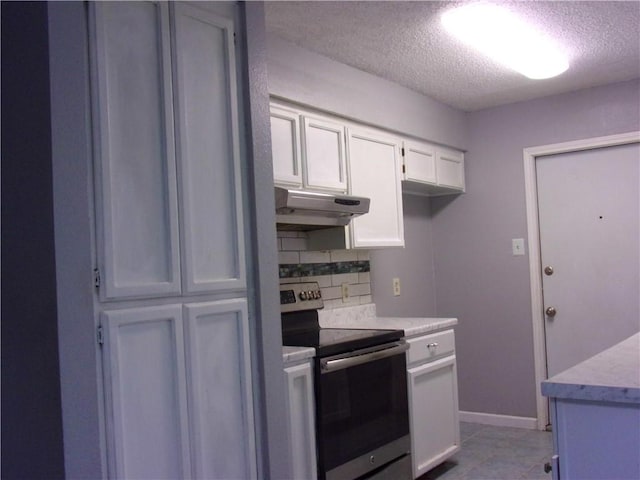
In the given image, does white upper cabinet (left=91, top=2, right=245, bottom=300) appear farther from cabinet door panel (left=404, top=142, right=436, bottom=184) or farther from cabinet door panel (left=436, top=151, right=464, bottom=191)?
cabinet door panel (left=436, top=151, right=464, bottom=191)

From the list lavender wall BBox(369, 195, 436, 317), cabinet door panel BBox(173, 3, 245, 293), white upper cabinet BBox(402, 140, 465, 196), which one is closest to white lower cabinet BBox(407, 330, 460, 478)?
lavender wall BBox(369, 195, 436, 317)

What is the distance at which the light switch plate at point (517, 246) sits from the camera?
4.38 meters

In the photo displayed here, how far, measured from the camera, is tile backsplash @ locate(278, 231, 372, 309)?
3371mm

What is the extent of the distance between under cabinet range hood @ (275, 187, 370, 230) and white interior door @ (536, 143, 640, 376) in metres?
1.76

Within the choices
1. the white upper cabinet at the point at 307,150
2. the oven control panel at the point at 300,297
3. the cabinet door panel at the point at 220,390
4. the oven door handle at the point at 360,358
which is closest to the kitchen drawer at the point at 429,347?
the oven door handle at the point at 360,358

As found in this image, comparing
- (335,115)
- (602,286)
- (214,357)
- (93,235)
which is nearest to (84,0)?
(93,235)

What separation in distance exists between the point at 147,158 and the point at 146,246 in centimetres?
27

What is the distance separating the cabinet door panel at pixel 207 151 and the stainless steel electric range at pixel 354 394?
73 centimetres

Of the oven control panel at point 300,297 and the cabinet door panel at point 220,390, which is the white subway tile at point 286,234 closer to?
the oven control panel at point 300,297

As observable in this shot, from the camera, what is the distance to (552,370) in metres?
4.33

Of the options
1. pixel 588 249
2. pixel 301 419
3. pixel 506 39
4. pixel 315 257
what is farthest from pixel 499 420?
pixel 506 39

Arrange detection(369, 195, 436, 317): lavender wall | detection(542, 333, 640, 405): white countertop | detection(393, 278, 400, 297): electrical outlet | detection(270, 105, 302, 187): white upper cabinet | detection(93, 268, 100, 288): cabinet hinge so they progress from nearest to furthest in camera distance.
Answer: detection(542, 333, 640, 405): white countertop, detection(93, 268, 100, 288): cabinet hinge, detection(270, 105, 302, 187): white upper cabinet, detection(369, 195, 436, 317): lavender wall, detection(393, 278, 400, 297): electrical outlet

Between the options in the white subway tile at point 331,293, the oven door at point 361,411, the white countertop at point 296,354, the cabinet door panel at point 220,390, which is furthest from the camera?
the white subway tile at point 331,293

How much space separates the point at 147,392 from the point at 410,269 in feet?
9.31
